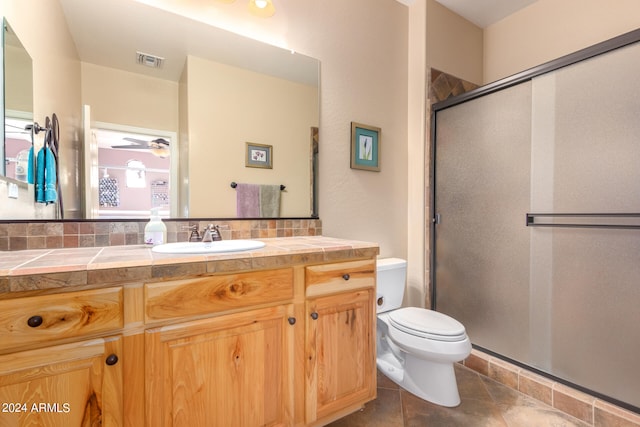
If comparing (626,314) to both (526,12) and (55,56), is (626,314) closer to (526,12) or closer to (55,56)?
(526,12)

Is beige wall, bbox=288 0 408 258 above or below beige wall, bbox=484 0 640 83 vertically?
below

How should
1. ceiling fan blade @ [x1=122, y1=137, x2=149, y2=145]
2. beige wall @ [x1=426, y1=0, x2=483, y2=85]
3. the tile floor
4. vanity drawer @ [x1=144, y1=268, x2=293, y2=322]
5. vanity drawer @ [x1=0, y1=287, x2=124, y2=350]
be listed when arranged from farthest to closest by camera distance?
beige wall @ [x1=426, y1=0, x2=483, y2=85] < the tile floor < ceiling fan blade @ [x1=122, y1=137, x2=149, y2=145] < vanity drawer @ [x1=144, y1=268, x2=293, y2=322] < vanity drawer @ [x1=0, y1=287, x2=124, y2=350]

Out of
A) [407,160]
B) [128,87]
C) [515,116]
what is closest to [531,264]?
[515,116]

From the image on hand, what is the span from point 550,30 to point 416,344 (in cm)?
238

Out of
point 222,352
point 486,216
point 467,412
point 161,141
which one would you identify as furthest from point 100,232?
point 486,216

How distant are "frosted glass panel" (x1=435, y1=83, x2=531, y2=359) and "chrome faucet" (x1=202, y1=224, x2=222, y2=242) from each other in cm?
156

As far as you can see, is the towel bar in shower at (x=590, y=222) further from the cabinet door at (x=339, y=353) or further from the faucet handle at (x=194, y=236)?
the faucet handle at (x=194, y=236)

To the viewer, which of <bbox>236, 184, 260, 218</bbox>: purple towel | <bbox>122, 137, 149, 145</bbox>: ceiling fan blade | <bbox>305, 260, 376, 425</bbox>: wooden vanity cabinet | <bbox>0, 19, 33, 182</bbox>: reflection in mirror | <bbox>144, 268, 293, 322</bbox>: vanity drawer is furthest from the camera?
<bbox>236, 184, 260, 218</bbox>: purple towel

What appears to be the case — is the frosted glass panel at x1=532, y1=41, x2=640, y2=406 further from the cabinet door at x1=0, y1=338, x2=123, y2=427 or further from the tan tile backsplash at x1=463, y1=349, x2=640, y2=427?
the cabinet door at x1=0, y1=338, x2=123, y2=427

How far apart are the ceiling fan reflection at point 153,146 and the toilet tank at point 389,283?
131 centimetres

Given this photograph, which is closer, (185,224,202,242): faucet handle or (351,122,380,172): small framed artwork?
(185,224,202,242): faucet handle

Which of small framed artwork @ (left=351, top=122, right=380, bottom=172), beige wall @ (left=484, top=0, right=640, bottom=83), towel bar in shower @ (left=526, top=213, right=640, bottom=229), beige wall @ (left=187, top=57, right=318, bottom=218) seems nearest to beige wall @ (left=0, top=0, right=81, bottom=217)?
beige wall @ (left=187, top=57, right=318, bottom=218)

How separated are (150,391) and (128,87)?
1.19 meters

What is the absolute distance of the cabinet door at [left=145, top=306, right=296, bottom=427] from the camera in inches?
35.6
